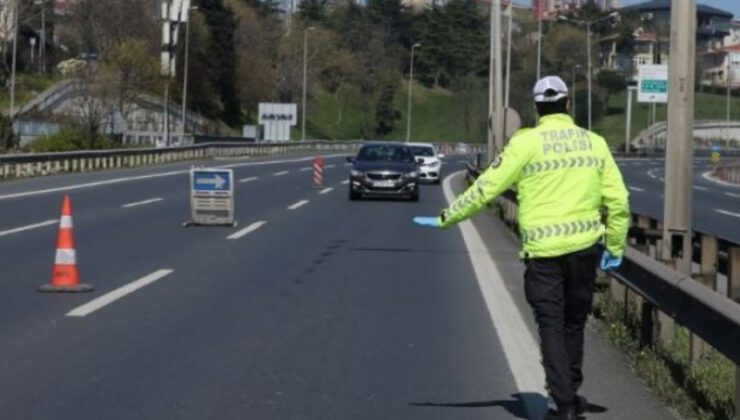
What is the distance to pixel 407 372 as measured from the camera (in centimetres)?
1011

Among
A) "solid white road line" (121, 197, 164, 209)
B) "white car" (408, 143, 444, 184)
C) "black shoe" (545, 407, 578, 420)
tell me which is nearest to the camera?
"black shoe" (545, 407, 578, 420)

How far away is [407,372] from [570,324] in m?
2.27

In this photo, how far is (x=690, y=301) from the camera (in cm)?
866

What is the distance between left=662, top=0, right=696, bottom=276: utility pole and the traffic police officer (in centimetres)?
500

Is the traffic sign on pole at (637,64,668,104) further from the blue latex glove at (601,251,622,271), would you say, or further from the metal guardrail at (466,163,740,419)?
the blue latex glove at (601,251,622,271)

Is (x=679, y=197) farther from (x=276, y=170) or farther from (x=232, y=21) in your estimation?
(x=232, y=21)

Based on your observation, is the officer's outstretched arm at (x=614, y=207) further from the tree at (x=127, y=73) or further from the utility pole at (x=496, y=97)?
the tree at (x=127, y=73)

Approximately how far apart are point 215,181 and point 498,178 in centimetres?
1787

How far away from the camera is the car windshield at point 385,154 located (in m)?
36.3

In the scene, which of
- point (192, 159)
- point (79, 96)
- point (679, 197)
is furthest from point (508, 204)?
point (79, 96)

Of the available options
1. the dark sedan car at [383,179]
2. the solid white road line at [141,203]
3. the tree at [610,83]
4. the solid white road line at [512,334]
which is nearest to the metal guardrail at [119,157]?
the solid white road line at [141,203]

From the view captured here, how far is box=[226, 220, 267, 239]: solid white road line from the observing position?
22547mm

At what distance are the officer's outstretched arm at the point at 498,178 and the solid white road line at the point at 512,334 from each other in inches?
58.3

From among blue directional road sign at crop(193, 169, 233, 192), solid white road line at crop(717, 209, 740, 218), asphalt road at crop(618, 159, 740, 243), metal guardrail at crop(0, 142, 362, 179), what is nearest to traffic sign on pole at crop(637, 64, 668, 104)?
asphalt road at crop(618, 159, 740, 243)
